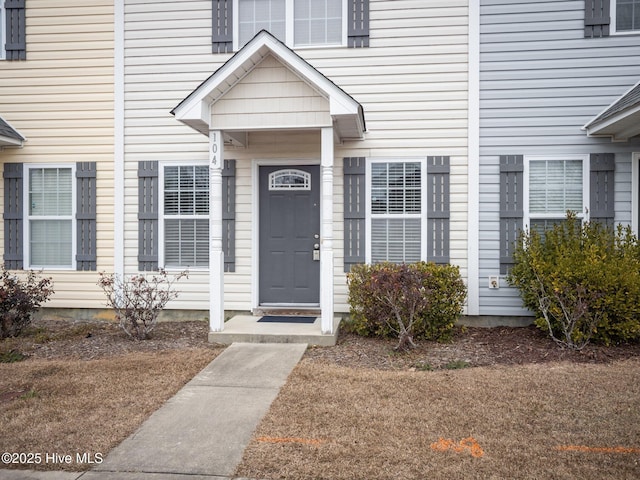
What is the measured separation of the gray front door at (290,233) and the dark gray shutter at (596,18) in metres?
4.22

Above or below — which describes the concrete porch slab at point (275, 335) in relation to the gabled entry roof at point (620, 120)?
below

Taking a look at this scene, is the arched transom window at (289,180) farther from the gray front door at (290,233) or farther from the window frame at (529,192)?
the window frame at (529,192)

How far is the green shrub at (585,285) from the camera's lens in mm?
5891

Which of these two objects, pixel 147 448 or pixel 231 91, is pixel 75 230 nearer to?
pixel 231 91

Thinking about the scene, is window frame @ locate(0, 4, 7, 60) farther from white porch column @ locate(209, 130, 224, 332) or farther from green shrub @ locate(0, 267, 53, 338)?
white porch column @ locate(209, 130, 224, 332)

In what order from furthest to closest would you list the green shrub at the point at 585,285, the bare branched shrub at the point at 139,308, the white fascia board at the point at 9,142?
the white fascia board at the point at 9,142
the bare branched shrub at the point at 139,308
the green shrub at the point at 585,285

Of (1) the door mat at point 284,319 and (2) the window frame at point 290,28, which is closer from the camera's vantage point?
(1) the door mat at point 284,319

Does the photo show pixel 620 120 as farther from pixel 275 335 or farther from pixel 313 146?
pixel 275 335

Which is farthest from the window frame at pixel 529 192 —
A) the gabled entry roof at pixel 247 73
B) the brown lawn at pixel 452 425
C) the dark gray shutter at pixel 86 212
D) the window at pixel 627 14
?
the dark gray shutter at pixel 86 212

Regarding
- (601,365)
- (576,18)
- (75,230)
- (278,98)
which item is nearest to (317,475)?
(601,365)

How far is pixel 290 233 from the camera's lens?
7734mm

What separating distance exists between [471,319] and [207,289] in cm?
390

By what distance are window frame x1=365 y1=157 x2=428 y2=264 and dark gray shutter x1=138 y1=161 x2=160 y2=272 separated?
3.17 m

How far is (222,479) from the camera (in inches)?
125
